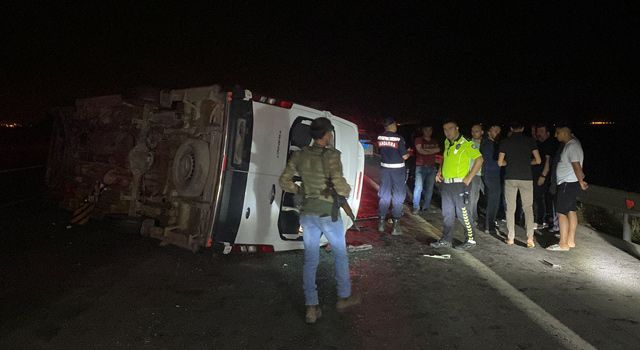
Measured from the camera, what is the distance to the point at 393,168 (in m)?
6.93

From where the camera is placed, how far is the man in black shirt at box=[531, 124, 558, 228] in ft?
24.2

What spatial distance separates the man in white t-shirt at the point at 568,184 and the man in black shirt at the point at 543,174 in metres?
1.17

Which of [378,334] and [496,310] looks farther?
[496,310]

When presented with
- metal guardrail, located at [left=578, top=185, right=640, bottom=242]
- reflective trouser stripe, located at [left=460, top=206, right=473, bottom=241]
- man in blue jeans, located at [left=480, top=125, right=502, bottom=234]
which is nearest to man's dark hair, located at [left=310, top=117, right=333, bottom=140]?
reflective trouser stripe, located at [left=460, top=206, right=473, bottom=241]

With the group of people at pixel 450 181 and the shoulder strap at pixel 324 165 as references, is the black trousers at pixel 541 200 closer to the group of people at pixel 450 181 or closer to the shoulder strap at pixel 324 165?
the group of people at pixel 450 181

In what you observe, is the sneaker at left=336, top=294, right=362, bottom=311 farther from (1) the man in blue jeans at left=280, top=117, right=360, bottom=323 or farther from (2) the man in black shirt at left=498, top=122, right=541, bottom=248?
(2) the man in black shirt at left=498, top=122, right=541, bottom=248

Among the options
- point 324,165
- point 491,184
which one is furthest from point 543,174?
point 324,165

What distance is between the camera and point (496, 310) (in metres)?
3.99

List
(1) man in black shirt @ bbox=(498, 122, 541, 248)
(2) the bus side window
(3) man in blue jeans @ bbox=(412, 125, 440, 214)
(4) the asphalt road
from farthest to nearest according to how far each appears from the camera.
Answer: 1. (3) man in blue jeans @ bbox=(412, 125, 440, 214)
2. (1) man in black shirt @ bbox=(498, 122, 541, 248)
3. (2) the bus side window
4. (4) the asphalt road

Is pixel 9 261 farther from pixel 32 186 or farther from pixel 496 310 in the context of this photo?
pixel 32 186

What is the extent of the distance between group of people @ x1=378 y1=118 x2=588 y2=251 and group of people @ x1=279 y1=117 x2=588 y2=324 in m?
0.01

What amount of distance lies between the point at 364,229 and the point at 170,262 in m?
3.29

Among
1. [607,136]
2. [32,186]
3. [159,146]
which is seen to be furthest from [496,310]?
[607,136]

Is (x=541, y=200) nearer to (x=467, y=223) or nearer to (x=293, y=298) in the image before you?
(x=467, y=223)
